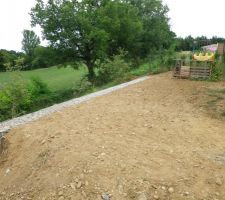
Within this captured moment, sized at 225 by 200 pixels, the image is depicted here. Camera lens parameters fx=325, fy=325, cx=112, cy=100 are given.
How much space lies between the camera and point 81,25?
24656 millimetres

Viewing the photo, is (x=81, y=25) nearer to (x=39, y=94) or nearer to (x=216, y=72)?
(x=39, y=94)

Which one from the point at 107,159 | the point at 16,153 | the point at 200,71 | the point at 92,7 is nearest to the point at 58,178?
the point at 107,159

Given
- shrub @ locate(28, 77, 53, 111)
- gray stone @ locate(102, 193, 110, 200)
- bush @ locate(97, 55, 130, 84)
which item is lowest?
shrub @ locate(28, 77, 53, 111)

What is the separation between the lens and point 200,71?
12.4 m

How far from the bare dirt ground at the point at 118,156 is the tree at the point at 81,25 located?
58.4ft

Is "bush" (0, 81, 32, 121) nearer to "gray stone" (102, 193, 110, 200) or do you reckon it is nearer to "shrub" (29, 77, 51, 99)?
"gray stone" (102, 193, 110, 200)

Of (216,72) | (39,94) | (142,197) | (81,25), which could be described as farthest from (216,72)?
(39,94)

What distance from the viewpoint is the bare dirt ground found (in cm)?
419

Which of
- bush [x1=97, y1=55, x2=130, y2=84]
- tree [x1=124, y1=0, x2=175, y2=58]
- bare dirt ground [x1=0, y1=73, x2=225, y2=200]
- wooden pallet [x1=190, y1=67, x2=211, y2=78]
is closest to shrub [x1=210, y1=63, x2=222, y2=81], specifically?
wooden pallet [x1=190, y1=67, x2=211, y2=78]

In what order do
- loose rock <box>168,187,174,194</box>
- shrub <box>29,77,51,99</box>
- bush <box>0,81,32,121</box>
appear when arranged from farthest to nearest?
1. shrub <box>29,77,51,99</box>
2. bush <box>0,81,32,121</box>
3. loose rock <box>168,187,174,194</box>

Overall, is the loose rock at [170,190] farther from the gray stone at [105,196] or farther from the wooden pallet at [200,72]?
the wooden pallet at [200,72]

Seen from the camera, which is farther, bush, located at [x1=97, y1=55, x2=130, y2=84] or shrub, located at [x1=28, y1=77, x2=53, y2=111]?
shrub, located at [x1=28, y1=77, x2=53, y2=111]

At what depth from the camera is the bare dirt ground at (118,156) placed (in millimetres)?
4191

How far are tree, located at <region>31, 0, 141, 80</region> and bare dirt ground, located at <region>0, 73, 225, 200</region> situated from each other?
1779 centimetres
